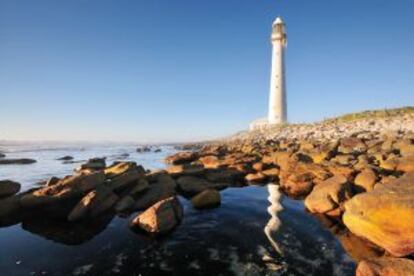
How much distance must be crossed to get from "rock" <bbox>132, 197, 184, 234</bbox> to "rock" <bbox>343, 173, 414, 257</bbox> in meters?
4.45

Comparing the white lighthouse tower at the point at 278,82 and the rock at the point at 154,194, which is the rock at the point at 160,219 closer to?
the rock at the point at 154,194

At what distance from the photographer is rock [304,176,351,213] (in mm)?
8070

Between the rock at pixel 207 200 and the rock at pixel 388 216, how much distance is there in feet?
13.6

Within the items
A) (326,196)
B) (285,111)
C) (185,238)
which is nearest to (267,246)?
(185,238)

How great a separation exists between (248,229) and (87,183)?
558 centimetres

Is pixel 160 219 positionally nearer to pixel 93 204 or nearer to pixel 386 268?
pixel 93 204

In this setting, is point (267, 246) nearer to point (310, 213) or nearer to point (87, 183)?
point (310, 213)

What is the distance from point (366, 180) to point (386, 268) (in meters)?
4.84

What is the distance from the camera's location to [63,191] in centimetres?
874

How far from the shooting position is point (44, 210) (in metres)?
8.55

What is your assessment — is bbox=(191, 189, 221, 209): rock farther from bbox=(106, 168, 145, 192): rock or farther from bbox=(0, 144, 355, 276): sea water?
bbox=(106, 168, 145, 192): rock

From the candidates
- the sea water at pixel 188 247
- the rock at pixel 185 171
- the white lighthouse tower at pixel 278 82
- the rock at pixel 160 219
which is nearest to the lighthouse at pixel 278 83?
the white lighthouse tower at pixel 278 82

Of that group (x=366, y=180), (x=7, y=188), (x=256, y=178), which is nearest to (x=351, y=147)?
(x=256, y=178)

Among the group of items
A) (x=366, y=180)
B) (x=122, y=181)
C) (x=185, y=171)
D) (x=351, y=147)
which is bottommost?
(x=122, y=181)
